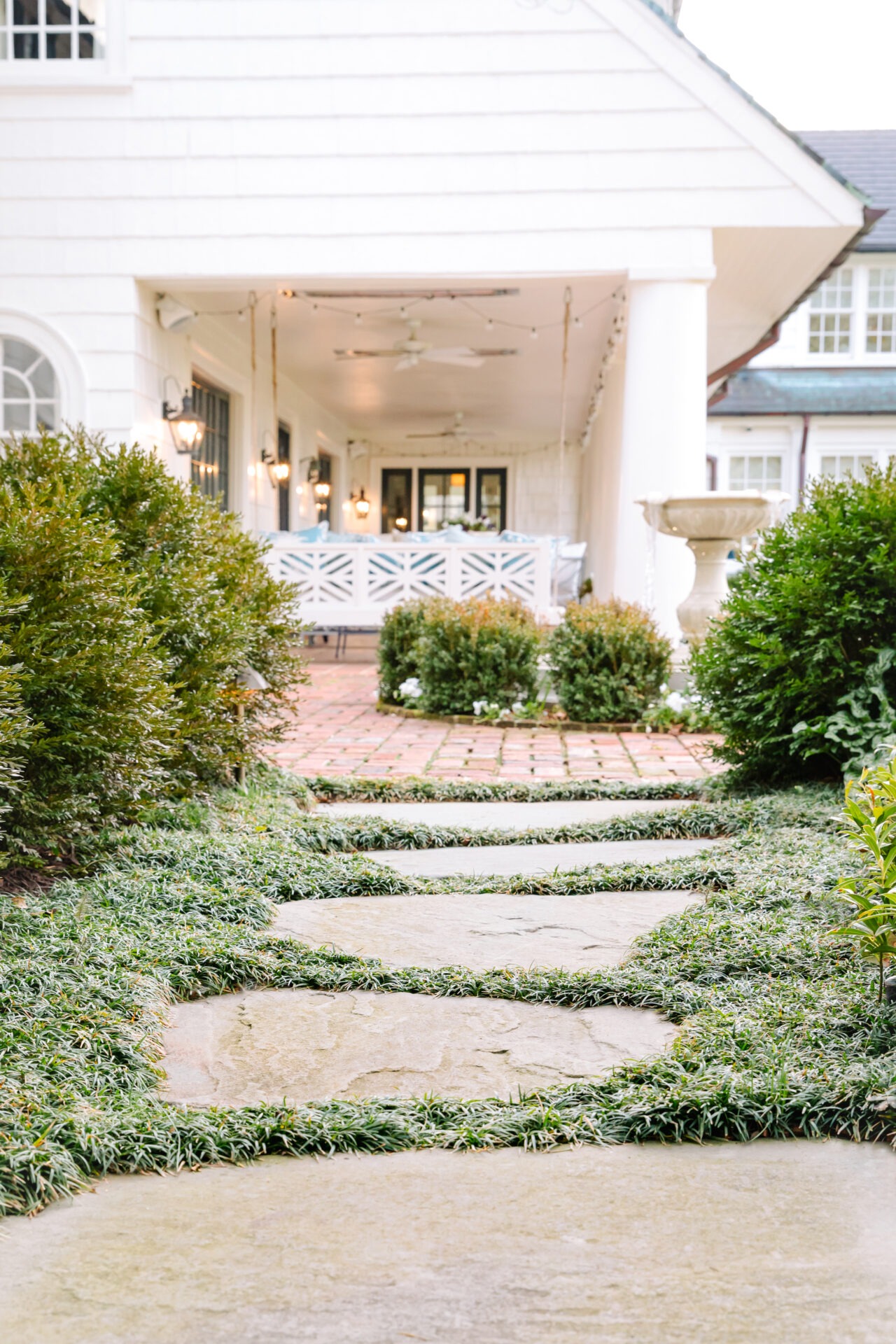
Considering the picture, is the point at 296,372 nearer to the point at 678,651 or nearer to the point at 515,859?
the point at 678,651

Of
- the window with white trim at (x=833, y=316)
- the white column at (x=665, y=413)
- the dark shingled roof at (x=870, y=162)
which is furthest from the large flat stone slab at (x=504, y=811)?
the window with white trim at (x=833, y=316)

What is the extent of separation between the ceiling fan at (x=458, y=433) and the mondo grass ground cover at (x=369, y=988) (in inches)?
707

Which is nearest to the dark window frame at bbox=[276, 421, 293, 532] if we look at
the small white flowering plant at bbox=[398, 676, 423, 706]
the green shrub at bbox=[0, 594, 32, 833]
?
the small white flowering plant at bbox=[398, 676, 423, 706]

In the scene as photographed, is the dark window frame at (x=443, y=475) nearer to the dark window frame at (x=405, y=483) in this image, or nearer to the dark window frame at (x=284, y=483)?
the dark window frame at (x=405, y=483)

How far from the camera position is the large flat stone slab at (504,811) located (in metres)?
4.48

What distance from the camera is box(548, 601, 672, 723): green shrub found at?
7645mm

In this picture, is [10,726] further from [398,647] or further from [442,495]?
[442,495]

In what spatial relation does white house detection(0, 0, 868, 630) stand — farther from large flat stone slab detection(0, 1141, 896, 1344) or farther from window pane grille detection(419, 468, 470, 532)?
window pane grille detection(419, 468, 470, 532)

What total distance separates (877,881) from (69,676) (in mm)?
2106

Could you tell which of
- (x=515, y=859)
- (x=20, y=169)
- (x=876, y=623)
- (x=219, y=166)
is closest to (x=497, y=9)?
(x=219, y=166)

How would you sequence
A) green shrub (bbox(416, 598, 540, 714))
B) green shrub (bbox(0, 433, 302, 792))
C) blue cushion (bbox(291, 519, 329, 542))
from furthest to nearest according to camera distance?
blue cushion (bbox(291, 519, 329, 542)) → green shrub (bbox(416, 598, 540, 714)) → green shrub (bbox(0, 433, 302, 792))

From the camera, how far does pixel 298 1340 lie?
1350mm

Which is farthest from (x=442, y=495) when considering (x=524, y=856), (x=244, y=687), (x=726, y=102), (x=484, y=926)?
(x=484, y=926)

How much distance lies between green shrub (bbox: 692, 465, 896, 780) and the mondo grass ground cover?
0.77m
